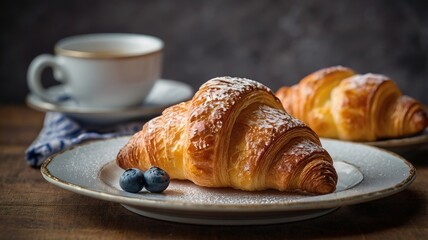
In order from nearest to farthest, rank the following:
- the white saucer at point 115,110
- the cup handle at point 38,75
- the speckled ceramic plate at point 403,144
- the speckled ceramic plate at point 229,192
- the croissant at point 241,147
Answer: the speckled ceramic plate at point 229,192
the croissant at point 241,147
the speckled ceramic plate at point 403,144
the white saucer at point 115,110
the cup handle at point 38,75

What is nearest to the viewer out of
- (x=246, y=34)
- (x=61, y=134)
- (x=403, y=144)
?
(x=403, y=144)

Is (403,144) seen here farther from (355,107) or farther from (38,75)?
(38,75)

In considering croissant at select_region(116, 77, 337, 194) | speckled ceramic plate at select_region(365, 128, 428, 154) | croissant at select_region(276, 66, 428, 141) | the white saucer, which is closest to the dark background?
the white saucer

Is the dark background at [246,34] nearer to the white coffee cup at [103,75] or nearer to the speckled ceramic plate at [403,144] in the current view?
the white coffee cup at [103,75]

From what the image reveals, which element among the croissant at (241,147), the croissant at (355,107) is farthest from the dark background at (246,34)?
the croissant at (241,147)

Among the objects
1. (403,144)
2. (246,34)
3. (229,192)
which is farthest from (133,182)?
(246,34)

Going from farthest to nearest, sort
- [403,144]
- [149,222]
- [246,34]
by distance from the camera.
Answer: [246,34]
[403,144]
[149,222]

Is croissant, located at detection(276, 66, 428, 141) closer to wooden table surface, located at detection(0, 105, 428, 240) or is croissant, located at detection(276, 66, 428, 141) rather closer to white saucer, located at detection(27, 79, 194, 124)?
wooden table surface, located at detection(0, 105, 428, 240)
